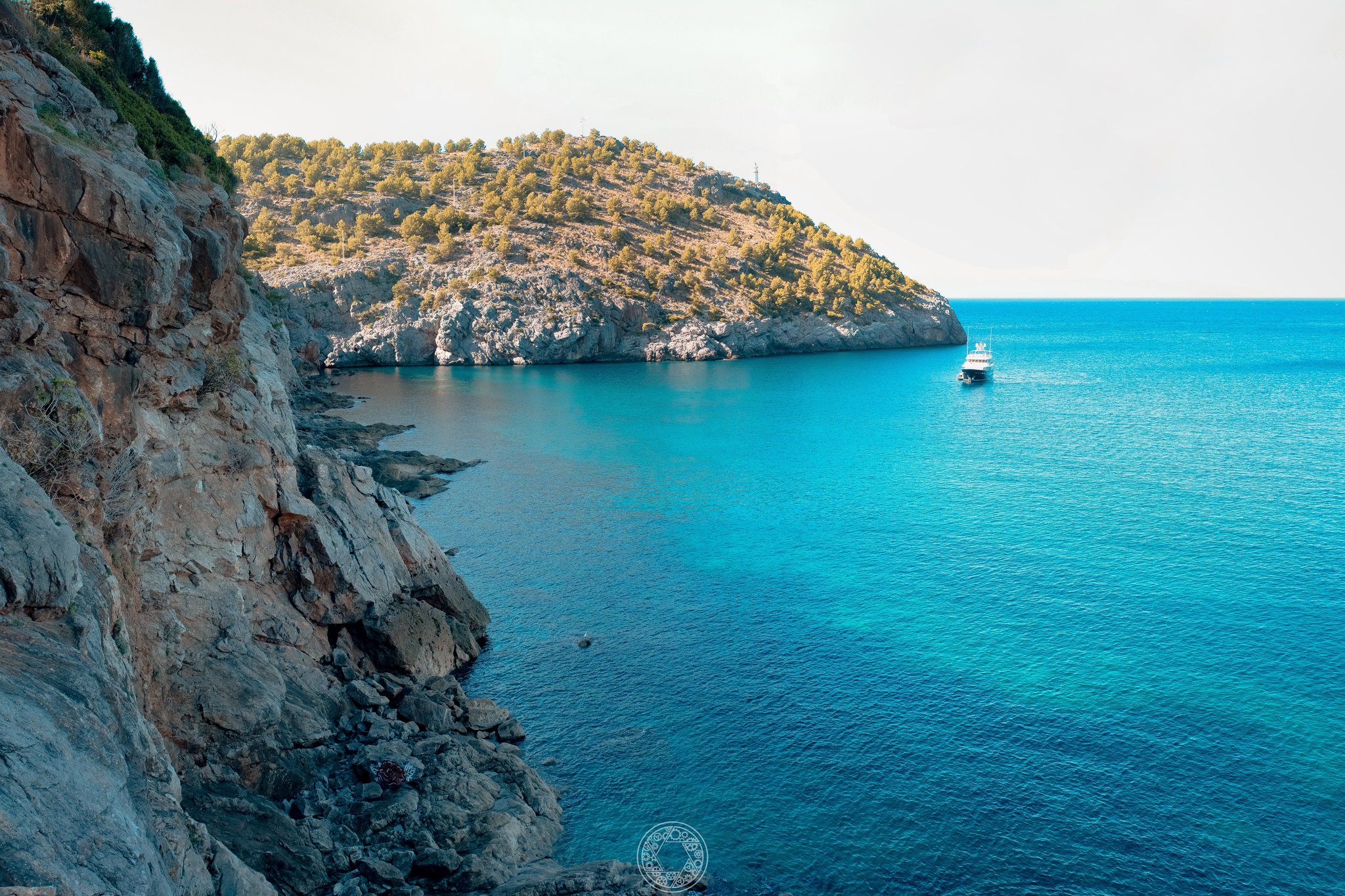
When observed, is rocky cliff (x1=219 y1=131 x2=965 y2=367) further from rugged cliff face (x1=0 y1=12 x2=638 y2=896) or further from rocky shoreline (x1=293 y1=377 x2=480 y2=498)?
rugged cliff face (x1=0 y1=12 x2=638 y2=896)

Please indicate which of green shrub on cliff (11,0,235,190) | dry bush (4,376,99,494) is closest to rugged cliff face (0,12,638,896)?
dry bush (4,376,99,494)

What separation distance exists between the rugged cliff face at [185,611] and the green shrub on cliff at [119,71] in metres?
2.17

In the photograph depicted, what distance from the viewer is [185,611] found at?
31891 millimetres

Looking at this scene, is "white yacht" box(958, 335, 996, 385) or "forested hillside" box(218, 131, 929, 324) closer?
"white yacht" box(958, 335, 996, 385)

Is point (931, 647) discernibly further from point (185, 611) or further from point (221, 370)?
point (221, 370)

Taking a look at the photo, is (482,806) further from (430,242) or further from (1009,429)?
(430,242)

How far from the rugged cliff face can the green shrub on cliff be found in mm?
2174

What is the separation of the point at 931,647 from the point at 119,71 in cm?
4682

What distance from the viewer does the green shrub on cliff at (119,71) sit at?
3042 centimetres

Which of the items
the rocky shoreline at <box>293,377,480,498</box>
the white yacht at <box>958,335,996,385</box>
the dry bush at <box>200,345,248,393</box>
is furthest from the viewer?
the white yacht at <box>958,335,996,385</box>

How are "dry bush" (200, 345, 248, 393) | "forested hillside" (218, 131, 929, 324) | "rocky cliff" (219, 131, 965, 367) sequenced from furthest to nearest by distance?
"forested hillside" (218, 131, 929, 324) → "rocky cliff" (219, 131, 965, 367) → "dry bush" (200, 345, 248, 393)

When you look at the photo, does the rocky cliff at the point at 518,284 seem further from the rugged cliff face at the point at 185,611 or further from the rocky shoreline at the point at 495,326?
the rugged cliff face at the point at 185,611

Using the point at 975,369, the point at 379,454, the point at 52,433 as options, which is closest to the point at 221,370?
the point at 52,433

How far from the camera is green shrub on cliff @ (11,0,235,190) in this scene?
30.4 metres
